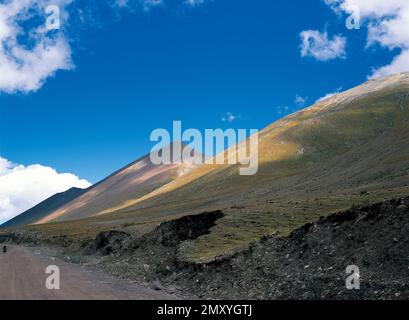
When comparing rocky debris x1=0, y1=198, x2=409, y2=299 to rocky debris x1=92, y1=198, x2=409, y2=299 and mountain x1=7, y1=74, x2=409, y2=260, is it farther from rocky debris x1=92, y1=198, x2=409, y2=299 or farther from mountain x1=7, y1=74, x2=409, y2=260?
mountain x1=7, y1=74, x2=409, y2=260

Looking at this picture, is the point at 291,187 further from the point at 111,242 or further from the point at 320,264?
the point at 320,264

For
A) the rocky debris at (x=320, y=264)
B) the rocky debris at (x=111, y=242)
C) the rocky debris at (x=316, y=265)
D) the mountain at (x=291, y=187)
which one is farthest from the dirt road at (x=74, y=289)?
the rocky debris at (x=111, y=242)

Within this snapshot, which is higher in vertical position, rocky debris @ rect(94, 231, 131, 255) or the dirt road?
rocky debris @ rect(94, 231, 131, 255)

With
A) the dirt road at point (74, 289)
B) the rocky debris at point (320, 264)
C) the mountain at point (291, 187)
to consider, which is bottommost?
the dirt road at point (74, 289)

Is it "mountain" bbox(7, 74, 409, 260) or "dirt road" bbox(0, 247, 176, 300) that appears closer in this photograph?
"dirt road" bbox(0, 247, 176, 300)

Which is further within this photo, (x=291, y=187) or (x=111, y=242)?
(x=291, y=187)

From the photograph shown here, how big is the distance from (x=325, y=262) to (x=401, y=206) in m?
4.83

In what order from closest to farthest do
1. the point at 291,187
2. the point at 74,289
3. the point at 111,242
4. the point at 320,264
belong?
the point at 320,264 → the point at 74,289 → the point at 111,242 → the point at 291,187

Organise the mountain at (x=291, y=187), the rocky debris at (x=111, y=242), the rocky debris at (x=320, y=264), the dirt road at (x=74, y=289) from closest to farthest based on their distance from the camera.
A: the rocky debris at (x=320, y=264)
the dirt road at (x=74, y=289)
the mountain at (x=291, y=187)
the rocky debris at (x=111, y=242)

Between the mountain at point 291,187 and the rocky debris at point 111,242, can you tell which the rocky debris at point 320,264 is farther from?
the rocky debris at point 111,242

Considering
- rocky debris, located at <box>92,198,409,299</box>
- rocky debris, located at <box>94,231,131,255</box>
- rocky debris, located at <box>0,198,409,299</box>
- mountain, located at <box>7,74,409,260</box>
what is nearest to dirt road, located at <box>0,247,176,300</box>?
rocky debris, located at <box>0,198,409,299</box>

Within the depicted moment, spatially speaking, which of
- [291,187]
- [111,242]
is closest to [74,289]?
[111,242]
